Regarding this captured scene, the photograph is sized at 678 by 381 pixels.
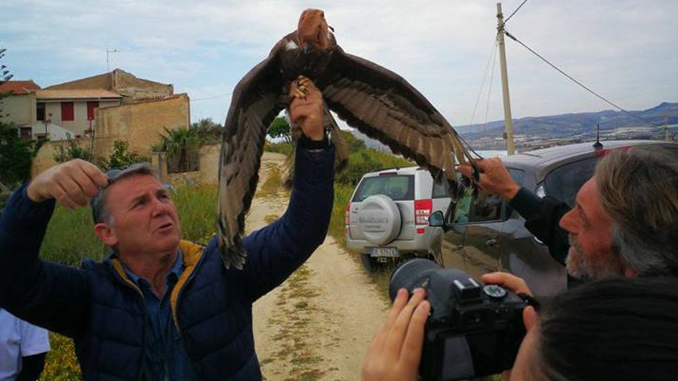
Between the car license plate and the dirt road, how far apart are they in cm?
57

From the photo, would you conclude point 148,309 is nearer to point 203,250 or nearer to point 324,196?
point 203,250

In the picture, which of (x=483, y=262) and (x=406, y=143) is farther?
(x=483, y=262)

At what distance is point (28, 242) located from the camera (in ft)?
6.09

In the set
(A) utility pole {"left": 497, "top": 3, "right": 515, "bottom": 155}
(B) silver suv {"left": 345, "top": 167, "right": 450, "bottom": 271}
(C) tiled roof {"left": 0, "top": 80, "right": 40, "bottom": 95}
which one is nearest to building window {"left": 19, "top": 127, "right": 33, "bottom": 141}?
(C) tiled roof {"left": 0, "top": 80, "right": 40, "bottom": 95}

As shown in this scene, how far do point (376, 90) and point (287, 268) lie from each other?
34.2 inches

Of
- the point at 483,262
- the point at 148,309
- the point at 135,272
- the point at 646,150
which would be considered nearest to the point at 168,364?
the point at 148,309

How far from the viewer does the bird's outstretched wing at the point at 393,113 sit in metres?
2.32

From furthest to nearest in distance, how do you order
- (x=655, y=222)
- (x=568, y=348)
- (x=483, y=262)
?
(x=483, y=262), (x=655, y=222), (x=568, y=348)

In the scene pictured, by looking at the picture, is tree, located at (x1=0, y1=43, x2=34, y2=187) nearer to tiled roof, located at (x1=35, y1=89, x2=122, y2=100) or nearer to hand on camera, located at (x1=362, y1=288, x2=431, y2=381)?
tiled roof, located at (x1=35, y1=89, x2=122, y2=100)

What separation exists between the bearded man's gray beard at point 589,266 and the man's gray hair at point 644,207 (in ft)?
0.18

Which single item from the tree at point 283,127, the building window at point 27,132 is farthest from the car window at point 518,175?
the building window at point 27,132

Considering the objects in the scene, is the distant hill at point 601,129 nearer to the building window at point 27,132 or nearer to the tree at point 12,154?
the tree at point 12,154

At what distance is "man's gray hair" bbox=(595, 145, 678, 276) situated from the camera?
1.47 m

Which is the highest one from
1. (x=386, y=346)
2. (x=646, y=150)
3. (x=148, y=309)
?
(x=646, y=150)
